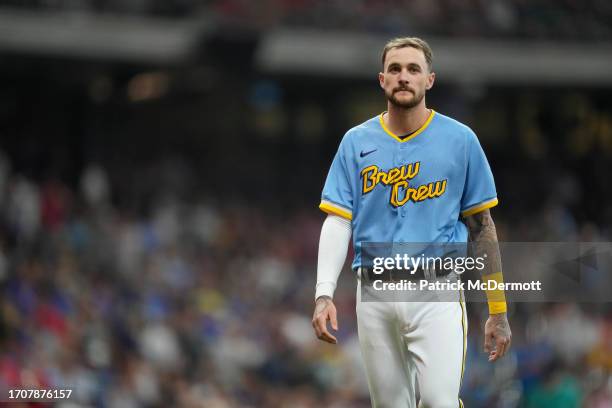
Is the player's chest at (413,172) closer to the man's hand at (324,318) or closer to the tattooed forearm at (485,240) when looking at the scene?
the tattooed forearm at (485,240)

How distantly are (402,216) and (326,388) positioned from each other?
8.63m

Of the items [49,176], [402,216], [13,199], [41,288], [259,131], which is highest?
[259,131]

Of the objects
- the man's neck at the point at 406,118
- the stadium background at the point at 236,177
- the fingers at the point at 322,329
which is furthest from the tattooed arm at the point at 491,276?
the stadium background at the point at 236,177

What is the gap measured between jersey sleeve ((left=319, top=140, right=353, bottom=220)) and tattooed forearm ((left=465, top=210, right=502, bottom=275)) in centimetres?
54

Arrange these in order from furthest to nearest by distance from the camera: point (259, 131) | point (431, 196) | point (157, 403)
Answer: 1. point (259, 131)
2. point (157, 403)
3. point (431, 196)

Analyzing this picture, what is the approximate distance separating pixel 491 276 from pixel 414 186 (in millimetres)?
517

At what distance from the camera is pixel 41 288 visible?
44.5 ft

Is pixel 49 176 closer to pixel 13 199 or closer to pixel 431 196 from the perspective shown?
pixel 13 199

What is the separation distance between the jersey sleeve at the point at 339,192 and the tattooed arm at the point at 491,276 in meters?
0.54

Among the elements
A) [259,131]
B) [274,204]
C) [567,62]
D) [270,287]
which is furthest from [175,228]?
[567,62]

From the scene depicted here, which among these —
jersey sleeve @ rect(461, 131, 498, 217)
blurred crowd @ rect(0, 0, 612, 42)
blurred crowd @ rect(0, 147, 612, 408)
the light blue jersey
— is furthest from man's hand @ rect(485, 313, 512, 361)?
blurred crowd @ rect(0, 0, 612, 42)

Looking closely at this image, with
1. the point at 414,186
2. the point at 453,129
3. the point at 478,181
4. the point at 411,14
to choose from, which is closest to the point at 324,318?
the point at 414,186

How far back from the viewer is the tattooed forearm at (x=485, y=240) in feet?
16.2

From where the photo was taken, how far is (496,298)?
490 cm
